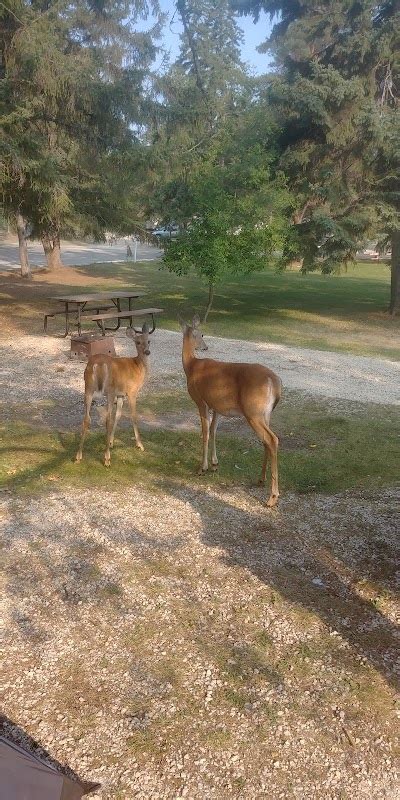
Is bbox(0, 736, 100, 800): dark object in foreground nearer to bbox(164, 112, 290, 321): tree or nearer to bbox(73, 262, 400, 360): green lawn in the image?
bbox(73, 262, 400, 360): green lawn

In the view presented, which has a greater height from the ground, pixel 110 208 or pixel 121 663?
pixel 110 208

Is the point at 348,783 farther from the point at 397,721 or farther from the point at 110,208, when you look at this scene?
the point at 110,208

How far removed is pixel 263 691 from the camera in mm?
3822

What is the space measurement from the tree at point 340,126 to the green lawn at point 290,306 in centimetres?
194

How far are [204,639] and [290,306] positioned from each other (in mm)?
18908

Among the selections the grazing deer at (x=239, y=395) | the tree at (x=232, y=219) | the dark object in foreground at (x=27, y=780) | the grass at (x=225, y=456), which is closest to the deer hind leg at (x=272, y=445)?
the grazing deer at (x=239, y=395)

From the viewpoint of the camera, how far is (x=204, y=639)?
14.0 feet

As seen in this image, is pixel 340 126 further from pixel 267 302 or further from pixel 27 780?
pixel 27 780

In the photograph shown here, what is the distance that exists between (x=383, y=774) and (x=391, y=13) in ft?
67.6

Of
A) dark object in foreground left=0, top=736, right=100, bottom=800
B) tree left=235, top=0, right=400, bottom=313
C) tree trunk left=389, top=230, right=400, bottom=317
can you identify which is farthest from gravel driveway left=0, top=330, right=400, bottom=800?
tree trunk left=389, top=230, right=400, bottom=317

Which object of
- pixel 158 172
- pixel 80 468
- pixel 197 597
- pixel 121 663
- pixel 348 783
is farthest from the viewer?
pixel 158 172

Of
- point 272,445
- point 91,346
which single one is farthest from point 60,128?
point 272,445

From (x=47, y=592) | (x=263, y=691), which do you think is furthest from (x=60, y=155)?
(x=263, y=691)

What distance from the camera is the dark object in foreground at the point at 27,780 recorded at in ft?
6.93
